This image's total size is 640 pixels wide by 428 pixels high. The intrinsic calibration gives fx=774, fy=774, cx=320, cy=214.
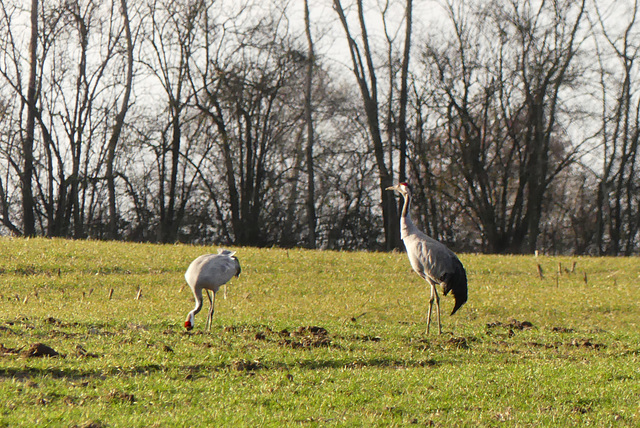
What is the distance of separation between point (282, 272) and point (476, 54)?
74.1 ft

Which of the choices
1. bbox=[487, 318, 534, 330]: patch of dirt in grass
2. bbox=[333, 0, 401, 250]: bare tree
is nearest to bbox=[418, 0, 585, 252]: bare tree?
bbox=[333, 0, 401, 250]: bare tree

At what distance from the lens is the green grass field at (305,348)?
7316 mm

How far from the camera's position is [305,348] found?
10805 mm

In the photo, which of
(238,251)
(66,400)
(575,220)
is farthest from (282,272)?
(575,220)

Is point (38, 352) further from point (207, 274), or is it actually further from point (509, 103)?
point (509, 103)

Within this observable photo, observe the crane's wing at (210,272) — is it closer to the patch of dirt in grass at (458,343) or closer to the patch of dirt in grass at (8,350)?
the patch of dirt in grass at (8,350)

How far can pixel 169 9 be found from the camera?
130 feet

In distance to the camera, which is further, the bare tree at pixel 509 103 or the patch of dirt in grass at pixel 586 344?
the bare tree at pixel 509 103

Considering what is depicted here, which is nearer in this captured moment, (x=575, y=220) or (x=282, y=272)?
(x=282, y=272)

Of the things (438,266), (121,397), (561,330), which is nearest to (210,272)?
(438,266)

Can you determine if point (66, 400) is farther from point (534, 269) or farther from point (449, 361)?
point (534, 269)

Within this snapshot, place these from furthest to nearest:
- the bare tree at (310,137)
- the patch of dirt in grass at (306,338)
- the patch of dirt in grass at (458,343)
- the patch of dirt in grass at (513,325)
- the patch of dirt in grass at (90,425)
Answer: the bare tree at (310,137) < the patch of dirt in grass at (513,325) < the patch of dirt in grass at (458,343) < the patch of dirt in grass at (306,338) < the patch of dirt in grass at (90,425)

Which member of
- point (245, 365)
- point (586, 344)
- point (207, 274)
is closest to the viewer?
point (245, 365)

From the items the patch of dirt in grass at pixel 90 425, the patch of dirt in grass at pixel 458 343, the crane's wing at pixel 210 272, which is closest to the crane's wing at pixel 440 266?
the patch of dirt in grass at pixel 458 343
